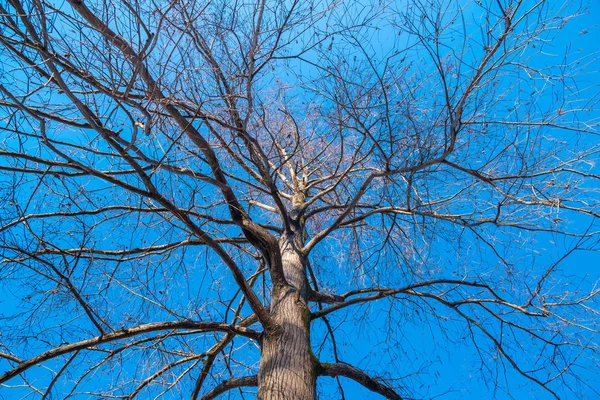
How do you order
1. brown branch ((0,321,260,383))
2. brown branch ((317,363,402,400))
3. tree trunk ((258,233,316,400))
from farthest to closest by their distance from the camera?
brown branch ((317,363,402,400)), tree trunk ((258,233,316,400)), brown branch ((0,321,260,383))

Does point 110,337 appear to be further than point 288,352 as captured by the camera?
No

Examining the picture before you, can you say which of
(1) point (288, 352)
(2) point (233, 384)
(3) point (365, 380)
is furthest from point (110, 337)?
(3) point (365, 380)

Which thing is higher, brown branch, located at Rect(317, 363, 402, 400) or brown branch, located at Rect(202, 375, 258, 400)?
brown branch, located at Rect(202, 375, 258, 400)

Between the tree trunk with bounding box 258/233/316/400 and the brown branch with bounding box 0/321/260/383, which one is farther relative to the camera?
the tree trunk with bounding box 258/233/316/400

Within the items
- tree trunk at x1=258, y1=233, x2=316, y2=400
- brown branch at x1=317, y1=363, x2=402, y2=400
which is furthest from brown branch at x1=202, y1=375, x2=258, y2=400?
brown branch at x1=317, y1=363, x2=402, y2=400

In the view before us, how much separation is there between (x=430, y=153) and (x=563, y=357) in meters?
1.76

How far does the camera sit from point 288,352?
2822mm

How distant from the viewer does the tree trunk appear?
2.61 m

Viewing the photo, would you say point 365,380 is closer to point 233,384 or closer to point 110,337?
point 233,384

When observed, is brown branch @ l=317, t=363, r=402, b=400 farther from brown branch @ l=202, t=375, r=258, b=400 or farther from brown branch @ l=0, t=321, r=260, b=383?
brown branch @ l=0, t=321, r=260, b=383

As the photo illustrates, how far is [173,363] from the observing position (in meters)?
3.38

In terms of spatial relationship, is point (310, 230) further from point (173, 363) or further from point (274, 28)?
point (274, 28)

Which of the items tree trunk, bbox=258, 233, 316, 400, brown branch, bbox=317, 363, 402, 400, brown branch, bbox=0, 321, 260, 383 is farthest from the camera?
brown branch, bbox=317, 363, 402, 400

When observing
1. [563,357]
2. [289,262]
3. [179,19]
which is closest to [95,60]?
[179,19]
